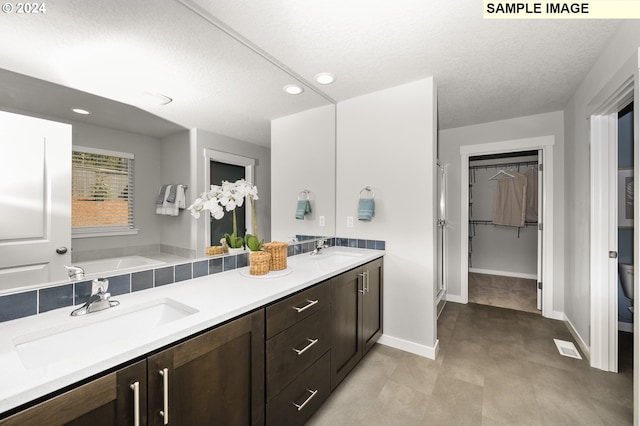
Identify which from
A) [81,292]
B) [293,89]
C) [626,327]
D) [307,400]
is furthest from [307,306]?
[626,327]

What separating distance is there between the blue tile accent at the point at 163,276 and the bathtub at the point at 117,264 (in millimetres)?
39

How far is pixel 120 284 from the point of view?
1232 millimetres

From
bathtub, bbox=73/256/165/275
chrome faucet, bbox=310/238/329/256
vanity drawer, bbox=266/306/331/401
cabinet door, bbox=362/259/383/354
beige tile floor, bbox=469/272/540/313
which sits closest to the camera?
bathtub, bbox=73/256/165/275

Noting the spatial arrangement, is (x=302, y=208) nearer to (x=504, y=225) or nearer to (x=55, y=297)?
(x=55, y=297)

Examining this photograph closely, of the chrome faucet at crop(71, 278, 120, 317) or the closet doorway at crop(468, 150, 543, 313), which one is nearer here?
the chrome faucet at crop(71, 278, 120, 317)

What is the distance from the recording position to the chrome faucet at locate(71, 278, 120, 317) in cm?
105

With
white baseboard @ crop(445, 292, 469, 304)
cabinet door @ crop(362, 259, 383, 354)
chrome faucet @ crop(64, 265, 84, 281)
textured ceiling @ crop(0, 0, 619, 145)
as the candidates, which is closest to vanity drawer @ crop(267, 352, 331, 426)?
cabinet door @ crop(362, 259, 383, 354)

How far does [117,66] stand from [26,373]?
1.20 metres

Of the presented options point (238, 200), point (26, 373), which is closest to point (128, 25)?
point (238, 200)

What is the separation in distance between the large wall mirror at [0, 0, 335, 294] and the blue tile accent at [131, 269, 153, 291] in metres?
0.11

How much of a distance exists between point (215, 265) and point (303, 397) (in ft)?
2.93

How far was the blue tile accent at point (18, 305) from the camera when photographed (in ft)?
3.14

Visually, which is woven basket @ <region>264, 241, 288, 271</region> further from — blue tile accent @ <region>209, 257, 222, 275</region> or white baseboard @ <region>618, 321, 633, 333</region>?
white baseboard @ <region>618, 321, 633, 333</region>

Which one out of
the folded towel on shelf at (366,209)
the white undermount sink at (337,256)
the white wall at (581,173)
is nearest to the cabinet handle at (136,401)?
the white undermount sink at (337,256)
